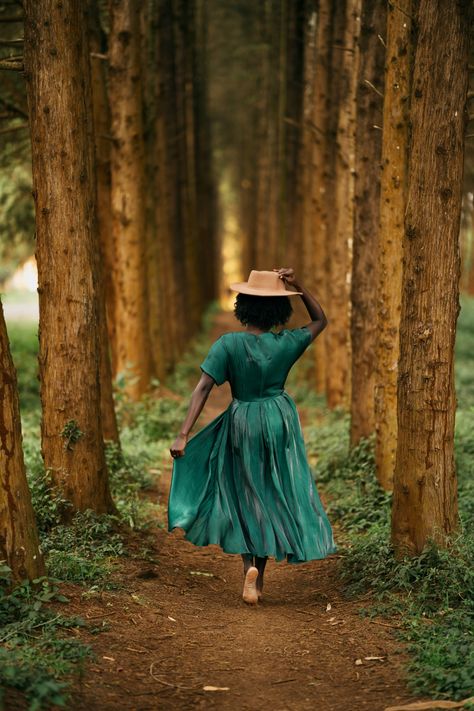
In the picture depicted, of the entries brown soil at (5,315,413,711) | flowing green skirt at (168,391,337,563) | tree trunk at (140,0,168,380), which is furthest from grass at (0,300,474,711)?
tree trunk at (140,0,168,380)

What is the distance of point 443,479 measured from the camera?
6590mm

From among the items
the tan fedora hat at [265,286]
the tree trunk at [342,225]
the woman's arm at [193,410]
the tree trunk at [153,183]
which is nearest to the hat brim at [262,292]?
the tan fedora hat at [265,286]

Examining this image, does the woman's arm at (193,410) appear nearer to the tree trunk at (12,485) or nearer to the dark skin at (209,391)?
the dark skin at (209,391)

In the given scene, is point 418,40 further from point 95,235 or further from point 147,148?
point 147,148

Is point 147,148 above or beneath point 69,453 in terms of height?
above

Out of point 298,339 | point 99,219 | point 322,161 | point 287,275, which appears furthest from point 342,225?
point 298,339

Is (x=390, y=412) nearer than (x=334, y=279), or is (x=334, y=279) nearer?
(x=390, y=412)

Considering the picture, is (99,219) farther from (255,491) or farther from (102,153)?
(255,491)

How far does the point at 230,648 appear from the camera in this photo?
225 inches

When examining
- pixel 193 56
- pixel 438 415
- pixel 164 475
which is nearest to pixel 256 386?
pixel 438 415

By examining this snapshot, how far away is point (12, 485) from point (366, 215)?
238 inches

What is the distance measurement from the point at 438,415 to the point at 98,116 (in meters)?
9.24

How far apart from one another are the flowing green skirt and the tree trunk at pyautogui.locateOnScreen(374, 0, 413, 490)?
7.63 feet

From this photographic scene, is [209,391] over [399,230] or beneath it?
beneath
